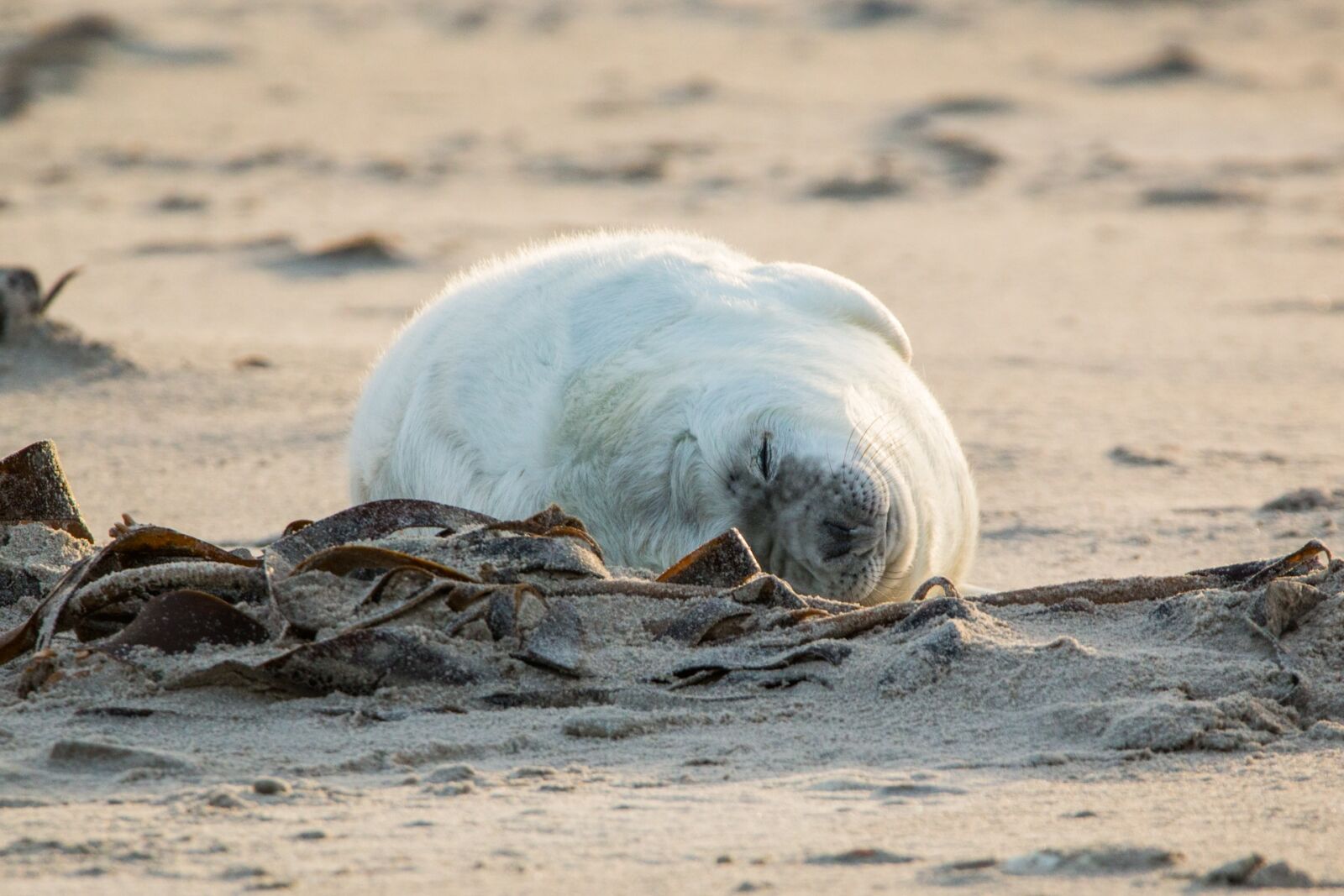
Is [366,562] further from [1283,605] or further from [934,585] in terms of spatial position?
[1283,605]

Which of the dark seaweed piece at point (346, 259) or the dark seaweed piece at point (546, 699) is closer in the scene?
the dark seaweed piece at point (546, 699)

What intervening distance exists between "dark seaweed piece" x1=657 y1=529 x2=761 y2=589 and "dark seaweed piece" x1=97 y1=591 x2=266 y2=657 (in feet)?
2.29

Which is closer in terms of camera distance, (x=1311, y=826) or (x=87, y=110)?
(x=1311, y=826)

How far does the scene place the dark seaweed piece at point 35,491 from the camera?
3.25m

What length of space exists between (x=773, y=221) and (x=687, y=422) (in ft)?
18.3

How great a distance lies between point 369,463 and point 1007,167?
6.97 meters

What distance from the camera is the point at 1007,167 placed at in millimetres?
10031

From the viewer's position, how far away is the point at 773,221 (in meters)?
8.64

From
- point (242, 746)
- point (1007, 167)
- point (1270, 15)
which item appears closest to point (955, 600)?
point (242, 746)

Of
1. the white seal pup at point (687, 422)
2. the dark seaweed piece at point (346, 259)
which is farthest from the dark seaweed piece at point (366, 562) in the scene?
the dark seaweed piece at point (346, 259)

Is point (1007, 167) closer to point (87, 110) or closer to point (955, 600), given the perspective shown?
point (87, 110)

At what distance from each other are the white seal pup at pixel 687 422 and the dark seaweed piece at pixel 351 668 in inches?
30.4

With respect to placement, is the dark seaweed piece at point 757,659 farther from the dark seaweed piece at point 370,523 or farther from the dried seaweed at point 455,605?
the dark seaweed piece at point 370,523

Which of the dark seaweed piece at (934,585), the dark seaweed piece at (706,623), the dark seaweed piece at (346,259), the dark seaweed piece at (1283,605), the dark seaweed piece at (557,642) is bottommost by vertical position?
the dark seaweed piece at (346,259)
